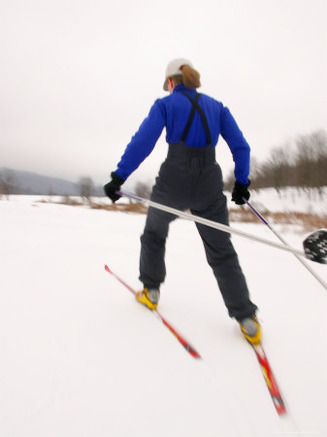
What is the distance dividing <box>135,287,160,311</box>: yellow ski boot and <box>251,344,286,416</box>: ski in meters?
0.83

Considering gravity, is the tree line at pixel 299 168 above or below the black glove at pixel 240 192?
above

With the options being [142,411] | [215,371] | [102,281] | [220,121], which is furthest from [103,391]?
[220,121]

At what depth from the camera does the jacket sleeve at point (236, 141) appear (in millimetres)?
1772

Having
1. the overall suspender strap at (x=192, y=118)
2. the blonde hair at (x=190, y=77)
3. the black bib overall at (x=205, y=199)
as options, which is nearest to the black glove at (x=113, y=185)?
the black bib overall at (x=205, y=199)

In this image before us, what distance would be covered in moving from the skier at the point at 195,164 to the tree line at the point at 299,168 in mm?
43812

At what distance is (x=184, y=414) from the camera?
3.44ft

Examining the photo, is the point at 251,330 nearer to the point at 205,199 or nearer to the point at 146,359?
the point at 146,359

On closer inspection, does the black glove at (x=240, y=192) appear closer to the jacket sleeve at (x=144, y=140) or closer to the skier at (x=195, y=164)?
the skier at (x=195, y=164)

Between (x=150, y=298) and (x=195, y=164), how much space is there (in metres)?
1.20

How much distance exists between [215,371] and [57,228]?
4.28 meters

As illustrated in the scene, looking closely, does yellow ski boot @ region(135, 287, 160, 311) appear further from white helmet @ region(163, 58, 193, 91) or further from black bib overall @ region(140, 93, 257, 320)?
white helmet @ region(163, 58, 193, 91)

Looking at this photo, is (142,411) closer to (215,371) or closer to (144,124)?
(215,371)

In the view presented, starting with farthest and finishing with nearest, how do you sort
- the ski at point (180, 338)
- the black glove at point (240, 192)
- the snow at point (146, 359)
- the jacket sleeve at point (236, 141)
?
1. the black glove at point (240, 192)
2. the jacket sleeve at point (236, 141)
3. the ski at point (180, 338)
4. the snow at point (146, 359)

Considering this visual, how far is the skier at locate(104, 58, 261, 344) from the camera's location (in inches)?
63.2
